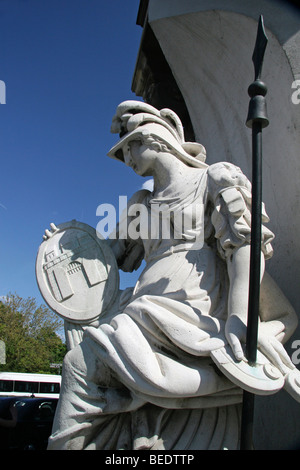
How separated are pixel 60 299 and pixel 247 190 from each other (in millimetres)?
1354

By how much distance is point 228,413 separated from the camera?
7.06 ft

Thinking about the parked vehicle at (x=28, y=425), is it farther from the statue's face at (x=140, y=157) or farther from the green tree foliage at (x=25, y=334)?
the green tree foliage at (x=25, y=334)

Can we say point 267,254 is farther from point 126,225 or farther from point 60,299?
point 60,299

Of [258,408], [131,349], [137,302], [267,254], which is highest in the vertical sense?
[267,254]

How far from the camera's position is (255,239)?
6.15 feet

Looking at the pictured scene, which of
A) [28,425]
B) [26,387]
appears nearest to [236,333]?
[28,425]

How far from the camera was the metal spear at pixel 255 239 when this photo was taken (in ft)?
6.01

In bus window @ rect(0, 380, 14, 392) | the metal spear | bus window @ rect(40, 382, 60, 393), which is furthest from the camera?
bus window @ rect(0, 380, 14, 392)

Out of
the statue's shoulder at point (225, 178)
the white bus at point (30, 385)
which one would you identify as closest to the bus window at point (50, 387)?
the white bus at point (30, 385)

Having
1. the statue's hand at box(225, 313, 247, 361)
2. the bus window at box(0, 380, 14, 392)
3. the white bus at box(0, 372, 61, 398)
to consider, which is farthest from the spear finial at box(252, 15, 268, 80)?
the bus window at box(0, 380, 14, 392)

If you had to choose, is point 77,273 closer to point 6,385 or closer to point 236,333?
point 236,333

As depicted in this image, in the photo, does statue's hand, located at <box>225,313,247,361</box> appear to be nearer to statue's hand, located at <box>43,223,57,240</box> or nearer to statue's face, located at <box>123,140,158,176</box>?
statue's face, located at <box>123,140,158,176</box>

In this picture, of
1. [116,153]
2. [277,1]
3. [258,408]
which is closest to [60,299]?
[116,153]

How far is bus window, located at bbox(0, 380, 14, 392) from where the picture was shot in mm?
16797
